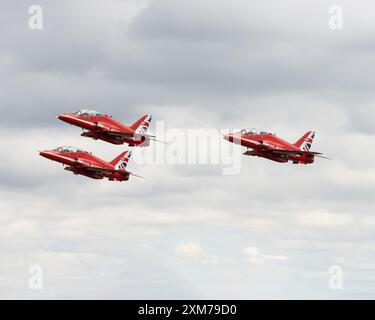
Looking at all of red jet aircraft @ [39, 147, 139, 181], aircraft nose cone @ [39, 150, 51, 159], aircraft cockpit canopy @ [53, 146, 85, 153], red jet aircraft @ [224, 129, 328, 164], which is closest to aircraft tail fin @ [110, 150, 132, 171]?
red jet aircraft @ [39, 147, 139, 181]

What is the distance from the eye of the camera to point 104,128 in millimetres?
189625

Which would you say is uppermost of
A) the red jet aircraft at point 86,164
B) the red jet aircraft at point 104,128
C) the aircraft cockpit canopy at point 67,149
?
the red jet aircraft at point 104,128

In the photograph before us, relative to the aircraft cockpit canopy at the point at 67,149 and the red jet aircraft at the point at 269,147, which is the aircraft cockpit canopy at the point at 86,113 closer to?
the aircraft cockpit canopy at the point at 67,149

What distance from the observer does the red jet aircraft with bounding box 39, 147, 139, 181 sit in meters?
188

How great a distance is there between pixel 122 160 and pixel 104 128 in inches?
438

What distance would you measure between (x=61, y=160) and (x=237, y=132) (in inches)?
1703

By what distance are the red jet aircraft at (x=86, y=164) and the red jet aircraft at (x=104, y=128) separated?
16.6 ft

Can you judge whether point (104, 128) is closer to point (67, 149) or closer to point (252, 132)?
point (67, 149)

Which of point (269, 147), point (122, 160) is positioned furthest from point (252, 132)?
point (122, 160)

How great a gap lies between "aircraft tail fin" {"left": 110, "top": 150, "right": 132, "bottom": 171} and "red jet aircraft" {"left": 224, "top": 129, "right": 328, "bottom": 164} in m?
25.0

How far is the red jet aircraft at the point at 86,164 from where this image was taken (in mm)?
188125

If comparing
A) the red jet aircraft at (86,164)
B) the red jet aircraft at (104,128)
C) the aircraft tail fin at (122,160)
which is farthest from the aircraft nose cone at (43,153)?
the aircraft tail fin at (122,160)
